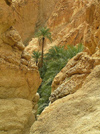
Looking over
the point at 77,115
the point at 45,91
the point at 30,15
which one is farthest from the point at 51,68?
the point at 30,15

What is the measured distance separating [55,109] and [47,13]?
36323 millimetres

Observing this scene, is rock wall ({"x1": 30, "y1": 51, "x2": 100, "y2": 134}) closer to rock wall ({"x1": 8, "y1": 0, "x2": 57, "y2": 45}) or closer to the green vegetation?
the green vegetation

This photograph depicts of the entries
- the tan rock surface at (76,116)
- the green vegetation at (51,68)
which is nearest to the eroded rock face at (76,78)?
the tan rock surface at (76,116)

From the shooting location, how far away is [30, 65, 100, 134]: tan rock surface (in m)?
1.89

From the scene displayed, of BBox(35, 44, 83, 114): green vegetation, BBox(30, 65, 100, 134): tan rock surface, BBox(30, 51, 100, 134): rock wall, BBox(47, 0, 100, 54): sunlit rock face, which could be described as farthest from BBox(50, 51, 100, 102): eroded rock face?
BBox(47, 0, 100, 54): sunlit rock face

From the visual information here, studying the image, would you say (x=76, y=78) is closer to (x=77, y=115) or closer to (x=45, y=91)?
(x=77, y=115)

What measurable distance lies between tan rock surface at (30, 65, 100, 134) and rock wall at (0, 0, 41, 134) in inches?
112

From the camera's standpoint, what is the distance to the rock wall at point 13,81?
505 cm

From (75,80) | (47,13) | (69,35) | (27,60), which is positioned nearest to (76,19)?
(69,35)

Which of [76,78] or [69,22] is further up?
[76,78]

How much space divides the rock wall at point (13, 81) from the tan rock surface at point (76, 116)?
2848 millimetres

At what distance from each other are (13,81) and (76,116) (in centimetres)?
370

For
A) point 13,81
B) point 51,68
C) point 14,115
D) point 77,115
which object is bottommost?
point 51,68

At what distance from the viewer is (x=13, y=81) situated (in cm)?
554
